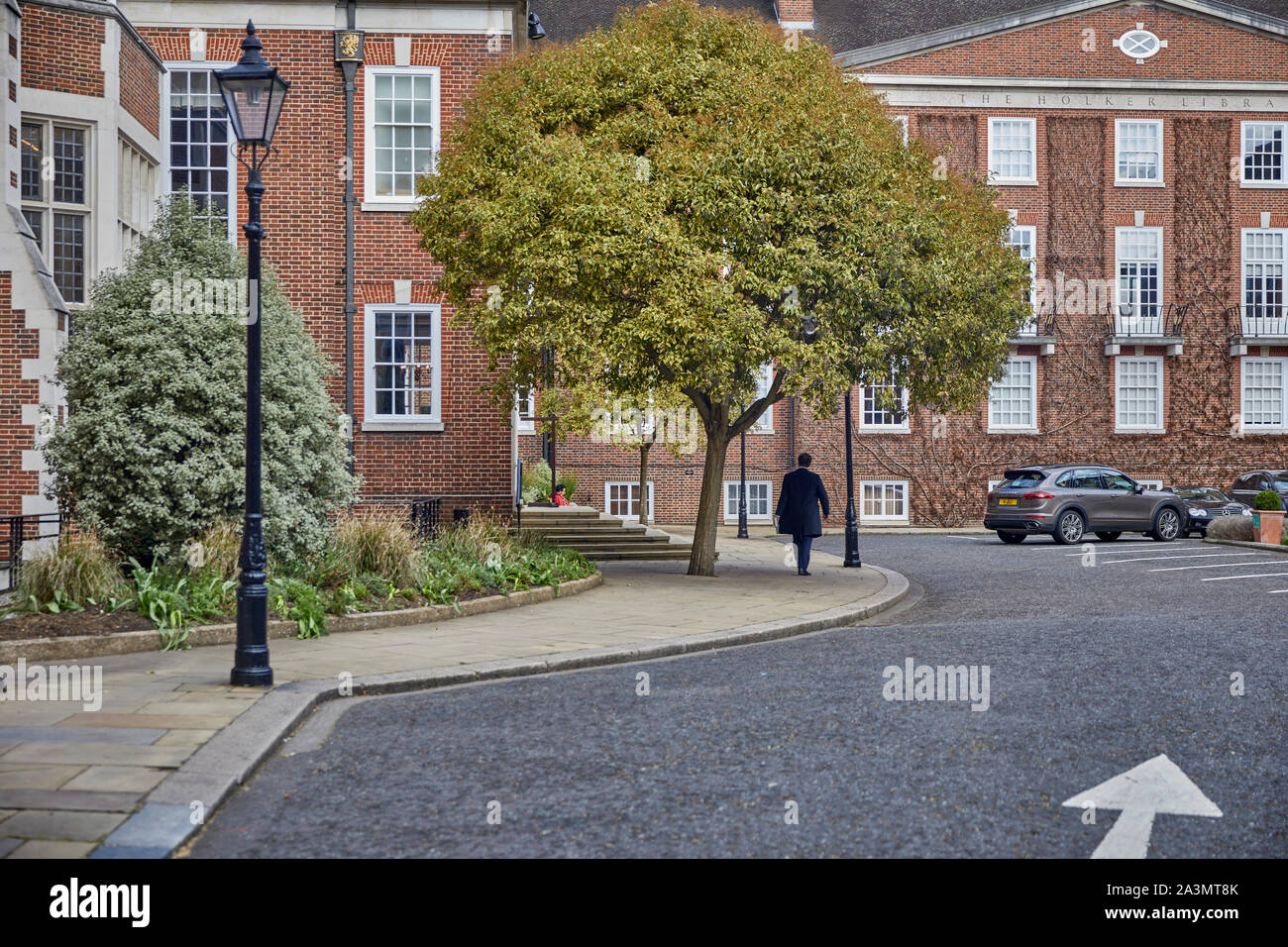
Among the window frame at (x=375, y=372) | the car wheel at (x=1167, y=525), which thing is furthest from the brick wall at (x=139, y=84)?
the car wheel at (x=1167, y=525)

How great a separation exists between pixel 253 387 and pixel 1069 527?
20.6 metres

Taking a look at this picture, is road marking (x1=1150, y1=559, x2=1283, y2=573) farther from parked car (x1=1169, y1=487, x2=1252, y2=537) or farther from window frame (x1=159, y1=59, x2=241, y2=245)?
window frame (x1=159, y1=59, x2=241, y2=245)

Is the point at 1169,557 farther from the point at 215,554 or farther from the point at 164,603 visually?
the point at 164,603

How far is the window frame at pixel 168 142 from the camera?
1972cm

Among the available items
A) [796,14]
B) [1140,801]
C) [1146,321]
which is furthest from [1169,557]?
[796,14]

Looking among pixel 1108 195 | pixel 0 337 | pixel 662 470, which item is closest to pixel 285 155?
pixel 0 337

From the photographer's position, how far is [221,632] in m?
10.2

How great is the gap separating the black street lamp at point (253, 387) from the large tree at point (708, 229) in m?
5.85

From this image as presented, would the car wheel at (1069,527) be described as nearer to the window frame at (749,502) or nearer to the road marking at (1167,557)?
the road marking at (1167,557)

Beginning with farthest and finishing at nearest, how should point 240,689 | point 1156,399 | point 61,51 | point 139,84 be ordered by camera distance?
point 1156,399 → point 139,84 → point 61,51 → point 240,689

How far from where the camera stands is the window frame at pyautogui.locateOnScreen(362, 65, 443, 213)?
20.5m

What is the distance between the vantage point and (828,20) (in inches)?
1441

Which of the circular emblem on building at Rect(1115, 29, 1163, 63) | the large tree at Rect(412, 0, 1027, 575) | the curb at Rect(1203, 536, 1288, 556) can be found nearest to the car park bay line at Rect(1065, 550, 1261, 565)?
the curb at Rect(1203, 536, 1288, 556)
